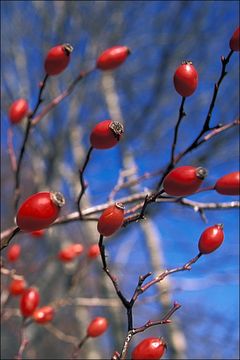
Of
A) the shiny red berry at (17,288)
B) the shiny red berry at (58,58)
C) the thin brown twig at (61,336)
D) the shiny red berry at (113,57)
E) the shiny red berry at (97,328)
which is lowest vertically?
the thin brown twig at (61,336)

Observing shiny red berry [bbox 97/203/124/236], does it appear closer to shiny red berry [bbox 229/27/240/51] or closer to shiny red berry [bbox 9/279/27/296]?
shiny red berry [bbox 229/27/240/51]

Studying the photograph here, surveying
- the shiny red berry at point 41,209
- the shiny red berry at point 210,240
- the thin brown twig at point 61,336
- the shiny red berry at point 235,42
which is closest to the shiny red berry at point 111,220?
the shiny red berry at point 41,209

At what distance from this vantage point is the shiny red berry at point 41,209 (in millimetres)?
835

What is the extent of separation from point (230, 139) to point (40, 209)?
424cm

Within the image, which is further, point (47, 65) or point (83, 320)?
point (83, 320)

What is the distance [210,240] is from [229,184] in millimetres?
146

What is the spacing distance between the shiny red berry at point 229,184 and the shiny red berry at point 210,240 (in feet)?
0.32

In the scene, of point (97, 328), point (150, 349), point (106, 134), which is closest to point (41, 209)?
point (106, 134)

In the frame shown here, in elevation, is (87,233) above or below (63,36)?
below

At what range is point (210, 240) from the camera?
1.06 meters

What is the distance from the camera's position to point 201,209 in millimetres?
1466

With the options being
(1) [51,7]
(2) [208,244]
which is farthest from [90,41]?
(2) [208,244]

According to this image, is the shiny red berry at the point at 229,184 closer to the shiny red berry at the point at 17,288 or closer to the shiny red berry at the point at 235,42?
the shiny red berry at the point at 235,42

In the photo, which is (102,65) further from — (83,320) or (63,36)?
(83,320)
